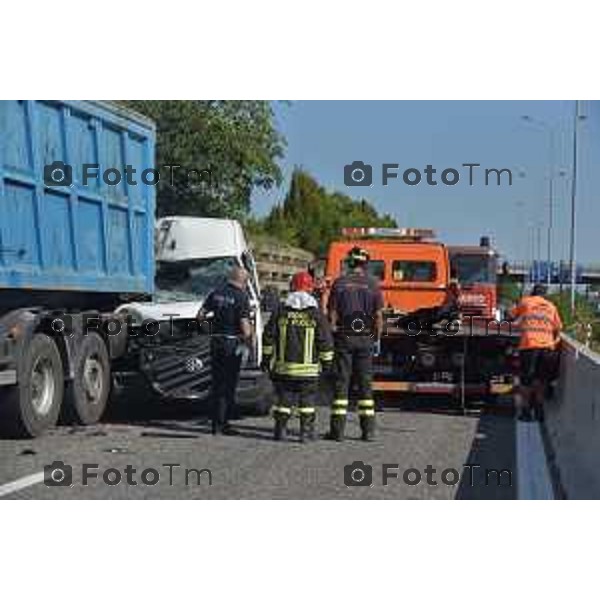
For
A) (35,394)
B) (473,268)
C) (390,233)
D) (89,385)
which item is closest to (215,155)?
(390,233)

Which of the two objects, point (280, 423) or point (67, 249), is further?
point (67, 249)

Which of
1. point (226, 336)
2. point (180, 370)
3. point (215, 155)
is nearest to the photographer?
point (226, 336)

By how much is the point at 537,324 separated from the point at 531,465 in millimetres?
3765

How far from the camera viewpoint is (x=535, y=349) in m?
13.9

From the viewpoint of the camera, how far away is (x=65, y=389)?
12.3 meters

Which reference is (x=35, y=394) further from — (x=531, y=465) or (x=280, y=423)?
(x=531, y=465)

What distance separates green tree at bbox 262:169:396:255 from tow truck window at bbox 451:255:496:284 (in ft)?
5.38

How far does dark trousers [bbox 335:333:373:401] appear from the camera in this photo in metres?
11.8

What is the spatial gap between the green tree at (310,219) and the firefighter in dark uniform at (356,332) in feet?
22.4

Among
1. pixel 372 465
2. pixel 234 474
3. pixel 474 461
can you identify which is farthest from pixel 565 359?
pixel 234 474

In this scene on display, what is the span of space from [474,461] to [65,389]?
4205 mm

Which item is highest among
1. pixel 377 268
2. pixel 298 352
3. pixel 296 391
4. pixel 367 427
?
pixel 377 268

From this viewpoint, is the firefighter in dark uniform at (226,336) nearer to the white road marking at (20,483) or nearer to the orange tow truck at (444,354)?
the orange tow truck at (444,354)

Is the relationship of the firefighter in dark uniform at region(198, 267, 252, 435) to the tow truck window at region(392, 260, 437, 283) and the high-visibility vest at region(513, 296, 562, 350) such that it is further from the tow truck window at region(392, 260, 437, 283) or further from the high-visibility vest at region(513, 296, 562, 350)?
the tow truck window at region(392, 260, 437, 283)
